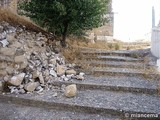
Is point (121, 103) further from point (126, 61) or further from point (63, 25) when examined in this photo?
point (63, 25)

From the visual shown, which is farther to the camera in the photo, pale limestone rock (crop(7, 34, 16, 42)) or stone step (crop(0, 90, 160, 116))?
pale limestone rock (crop(7, 34, 16, 42))

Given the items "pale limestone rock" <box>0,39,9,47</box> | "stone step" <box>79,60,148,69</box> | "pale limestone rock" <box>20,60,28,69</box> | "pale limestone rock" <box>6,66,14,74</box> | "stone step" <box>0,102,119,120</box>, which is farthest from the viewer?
"stone step" <box>79,60,148,69</box>

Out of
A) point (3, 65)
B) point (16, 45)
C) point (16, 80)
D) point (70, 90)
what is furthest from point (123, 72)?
point (3, 65)

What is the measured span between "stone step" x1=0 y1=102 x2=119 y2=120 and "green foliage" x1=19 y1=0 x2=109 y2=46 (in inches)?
104

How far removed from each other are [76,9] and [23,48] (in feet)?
5.68

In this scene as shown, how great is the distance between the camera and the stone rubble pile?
4.75 metres

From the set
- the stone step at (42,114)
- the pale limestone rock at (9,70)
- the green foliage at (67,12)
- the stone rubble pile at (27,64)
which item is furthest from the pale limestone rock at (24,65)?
the green foliage at (67,12)

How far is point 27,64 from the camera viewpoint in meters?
5.09

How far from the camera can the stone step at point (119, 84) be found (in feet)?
15.1

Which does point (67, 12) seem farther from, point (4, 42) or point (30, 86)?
point (30, 86)

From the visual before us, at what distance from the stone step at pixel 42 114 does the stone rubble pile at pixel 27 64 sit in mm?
537

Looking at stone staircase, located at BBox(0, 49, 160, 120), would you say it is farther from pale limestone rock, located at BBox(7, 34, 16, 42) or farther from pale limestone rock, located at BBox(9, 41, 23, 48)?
pale limestone rock, located at BBox(7, 34, 16, 42)

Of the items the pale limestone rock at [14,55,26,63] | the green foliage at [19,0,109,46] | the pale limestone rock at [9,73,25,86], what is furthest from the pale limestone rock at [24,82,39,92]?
the green foliage at [19,0,109,46]

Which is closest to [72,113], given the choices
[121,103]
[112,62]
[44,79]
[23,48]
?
[121,103]
